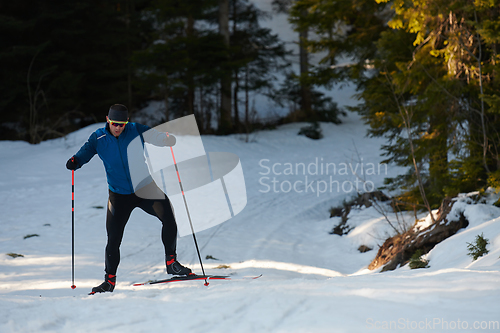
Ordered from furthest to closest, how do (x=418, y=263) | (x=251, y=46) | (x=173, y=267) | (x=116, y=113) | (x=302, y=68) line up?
1. (x=302, y=68)
2. (x=251, y=46)
3. (x=418, y=263)
4. (x=173, y=267)
5. (x=116, y=113)

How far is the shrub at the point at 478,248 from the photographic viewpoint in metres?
4.28

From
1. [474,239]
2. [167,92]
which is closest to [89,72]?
[167,92]

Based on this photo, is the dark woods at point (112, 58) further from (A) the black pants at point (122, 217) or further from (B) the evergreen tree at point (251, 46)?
(A) the black pants at point (122, 217)

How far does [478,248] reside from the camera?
441 cm

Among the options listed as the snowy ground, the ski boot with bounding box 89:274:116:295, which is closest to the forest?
the snowy ground

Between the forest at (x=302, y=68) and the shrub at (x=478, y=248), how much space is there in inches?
62.3

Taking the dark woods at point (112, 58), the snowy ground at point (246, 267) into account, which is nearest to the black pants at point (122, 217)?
the snowy ground at point (246, 267)

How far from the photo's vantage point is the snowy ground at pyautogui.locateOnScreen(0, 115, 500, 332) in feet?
8.40

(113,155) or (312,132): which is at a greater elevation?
(113,155)

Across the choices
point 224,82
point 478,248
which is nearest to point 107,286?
point 478,248

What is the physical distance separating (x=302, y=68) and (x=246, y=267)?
17971 mm

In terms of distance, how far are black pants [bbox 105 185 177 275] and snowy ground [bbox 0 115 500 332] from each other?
393 millimetres

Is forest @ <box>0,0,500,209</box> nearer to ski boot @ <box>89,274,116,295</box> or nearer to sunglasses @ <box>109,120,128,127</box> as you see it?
sunglasses @ <box>109,120,128,127</box>

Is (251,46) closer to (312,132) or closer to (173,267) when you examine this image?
(312,132)
